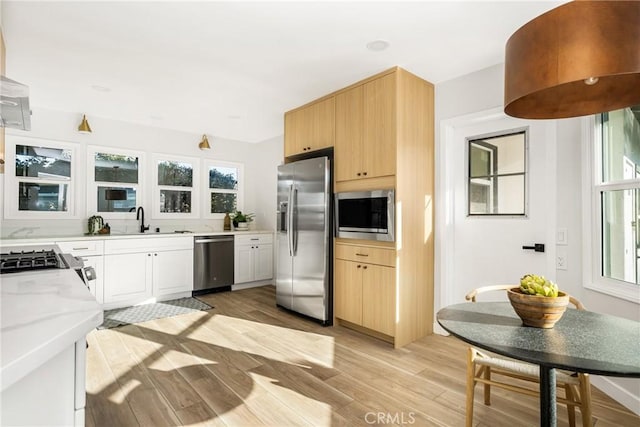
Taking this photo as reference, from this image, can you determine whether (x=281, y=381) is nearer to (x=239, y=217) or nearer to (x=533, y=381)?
(x=533, y=381)

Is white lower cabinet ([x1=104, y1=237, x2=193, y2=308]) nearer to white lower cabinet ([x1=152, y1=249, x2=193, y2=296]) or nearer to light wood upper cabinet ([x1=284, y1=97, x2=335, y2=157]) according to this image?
white lower cabinet ([x1=152, y1=249, x2=193, y2=296])

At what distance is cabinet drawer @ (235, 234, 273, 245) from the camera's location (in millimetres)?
5246

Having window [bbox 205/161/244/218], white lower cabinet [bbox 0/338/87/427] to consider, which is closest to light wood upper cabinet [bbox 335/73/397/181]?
white lower cabinet [bbox 0/338/87/427]

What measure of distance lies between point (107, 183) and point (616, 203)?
5.66 metres

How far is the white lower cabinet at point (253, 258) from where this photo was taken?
5.23 m

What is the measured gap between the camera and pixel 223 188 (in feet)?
19.4

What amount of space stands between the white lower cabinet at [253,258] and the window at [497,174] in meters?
3.37

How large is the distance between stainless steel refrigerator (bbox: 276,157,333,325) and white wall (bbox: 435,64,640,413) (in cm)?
115

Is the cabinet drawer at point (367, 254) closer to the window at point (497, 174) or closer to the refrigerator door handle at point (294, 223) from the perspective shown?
the refrigerator door handle at point (294, 223)

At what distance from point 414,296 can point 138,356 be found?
2506 millimetres

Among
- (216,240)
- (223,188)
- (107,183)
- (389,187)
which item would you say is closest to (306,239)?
(389,187)

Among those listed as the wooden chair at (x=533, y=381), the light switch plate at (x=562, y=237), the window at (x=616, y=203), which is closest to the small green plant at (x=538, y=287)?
the wooden chair at (x=533, y=381)

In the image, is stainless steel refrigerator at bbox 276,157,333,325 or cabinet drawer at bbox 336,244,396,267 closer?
cabinet drawer at bbox 336,244,396,267

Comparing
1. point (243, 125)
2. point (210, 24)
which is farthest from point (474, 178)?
point (243, 125)
